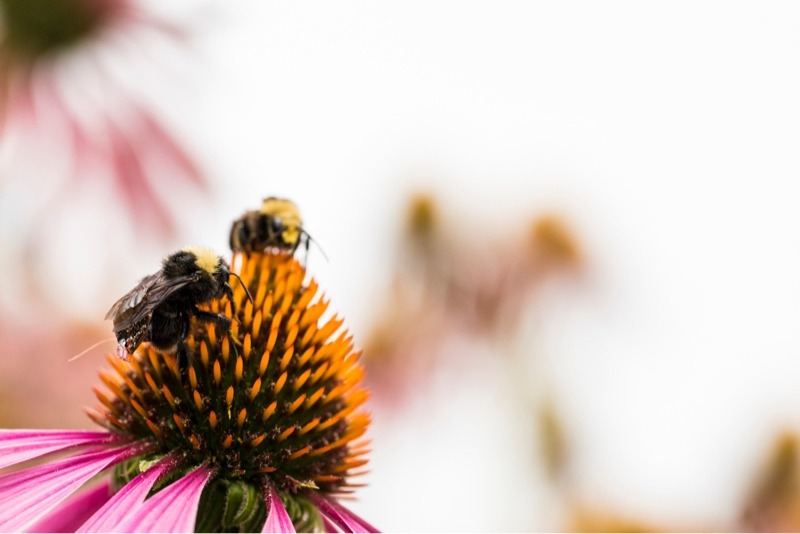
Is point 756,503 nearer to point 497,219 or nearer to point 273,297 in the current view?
point 497,219

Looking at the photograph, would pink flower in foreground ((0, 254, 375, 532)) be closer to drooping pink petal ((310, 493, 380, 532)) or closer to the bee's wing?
drooping pink petal ((310, 493, 380, 532))

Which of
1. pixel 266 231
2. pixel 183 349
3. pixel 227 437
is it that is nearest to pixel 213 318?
pixel 183 349

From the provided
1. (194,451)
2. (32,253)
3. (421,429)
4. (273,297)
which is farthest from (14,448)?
(421,429)

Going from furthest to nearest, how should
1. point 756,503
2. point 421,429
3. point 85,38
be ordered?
point 85,38, point 421,429, point 756,503

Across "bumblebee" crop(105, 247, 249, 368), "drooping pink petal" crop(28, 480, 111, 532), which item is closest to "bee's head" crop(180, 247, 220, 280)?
"bumblebee" crop(105, 247, 249, 368)

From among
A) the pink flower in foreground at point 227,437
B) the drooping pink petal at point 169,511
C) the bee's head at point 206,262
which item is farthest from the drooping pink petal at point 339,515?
the bee's head at point 206,262

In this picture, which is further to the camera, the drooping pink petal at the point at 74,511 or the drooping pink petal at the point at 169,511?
the drooping pink petal at the point at 74,511

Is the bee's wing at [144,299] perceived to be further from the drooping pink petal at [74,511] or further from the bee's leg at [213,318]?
the drooping pink petal at [74,511]
